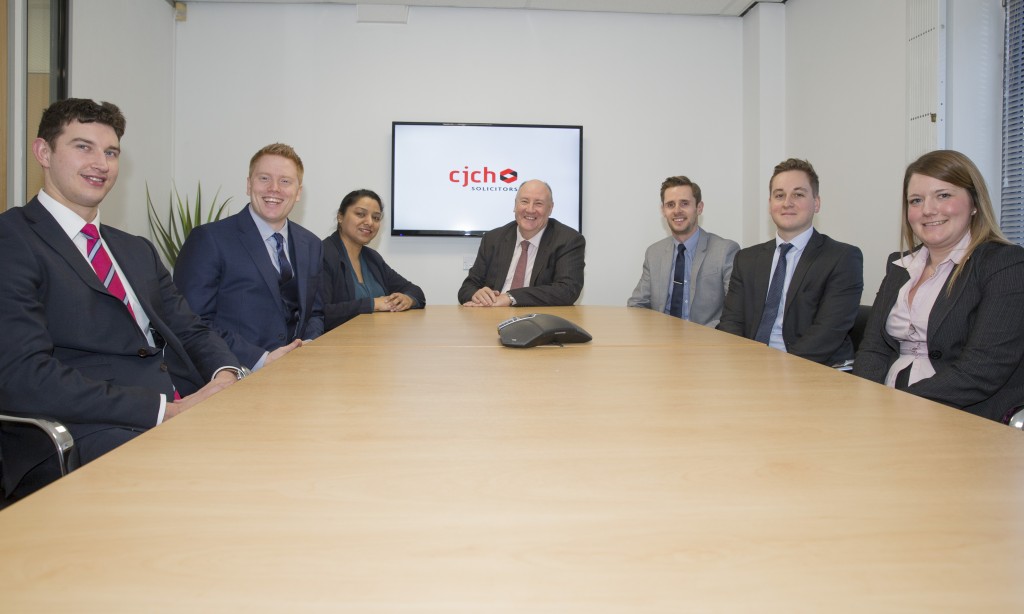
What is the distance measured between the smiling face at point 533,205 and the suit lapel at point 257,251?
1732mm

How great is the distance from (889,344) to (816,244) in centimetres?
77

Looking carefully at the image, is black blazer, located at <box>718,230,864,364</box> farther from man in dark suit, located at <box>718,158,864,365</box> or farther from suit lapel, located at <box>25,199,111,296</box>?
suit lapel, located at <box>25,199,111,296</box>

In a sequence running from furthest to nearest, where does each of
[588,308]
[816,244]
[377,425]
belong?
[588,308] < [816,244] < [377,425]

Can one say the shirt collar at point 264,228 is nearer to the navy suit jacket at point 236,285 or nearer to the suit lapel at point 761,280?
the navy suit jacket at point 236,285

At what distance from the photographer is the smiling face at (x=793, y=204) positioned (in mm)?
3078

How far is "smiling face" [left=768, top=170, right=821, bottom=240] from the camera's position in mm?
3078

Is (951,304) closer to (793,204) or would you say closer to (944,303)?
(944,303)

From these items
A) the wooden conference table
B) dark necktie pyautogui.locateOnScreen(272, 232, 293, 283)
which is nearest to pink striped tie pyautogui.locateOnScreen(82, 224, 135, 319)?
dark necktie pyautogui.locateOnScreen(272, 232, 293, 283)

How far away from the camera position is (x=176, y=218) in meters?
5.39

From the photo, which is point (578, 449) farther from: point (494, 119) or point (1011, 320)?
point (494, 119)

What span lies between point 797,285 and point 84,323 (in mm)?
2619

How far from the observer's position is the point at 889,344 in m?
2.28

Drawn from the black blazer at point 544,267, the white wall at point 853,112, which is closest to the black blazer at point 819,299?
the black blazer at point 544,267

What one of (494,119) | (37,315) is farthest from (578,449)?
(494,119)
